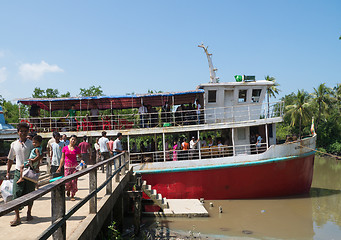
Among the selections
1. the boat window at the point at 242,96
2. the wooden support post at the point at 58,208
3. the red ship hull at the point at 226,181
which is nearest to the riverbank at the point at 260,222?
the red ship hull at the point at 226,181

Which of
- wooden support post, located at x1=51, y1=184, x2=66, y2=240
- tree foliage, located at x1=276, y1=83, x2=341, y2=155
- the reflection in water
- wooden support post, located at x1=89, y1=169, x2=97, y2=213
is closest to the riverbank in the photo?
the reflection in water

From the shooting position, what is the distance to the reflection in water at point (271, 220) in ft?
28.5

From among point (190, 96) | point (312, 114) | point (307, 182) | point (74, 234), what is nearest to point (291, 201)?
point (307, 182)

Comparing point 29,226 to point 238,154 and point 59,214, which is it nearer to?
point 59,214

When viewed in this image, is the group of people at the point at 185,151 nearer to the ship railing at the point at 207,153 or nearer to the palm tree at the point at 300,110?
the ship railing at the point at 207,153

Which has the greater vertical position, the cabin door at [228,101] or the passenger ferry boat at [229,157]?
the cabin door at [228,101]

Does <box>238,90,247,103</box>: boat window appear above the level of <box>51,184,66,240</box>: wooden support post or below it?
above

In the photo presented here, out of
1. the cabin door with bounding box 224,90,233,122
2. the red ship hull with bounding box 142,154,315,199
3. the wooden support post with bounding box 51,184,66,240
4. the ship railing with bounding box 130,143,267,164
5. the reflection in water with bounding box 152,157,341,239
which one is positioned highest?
the cabin door with bounding box 224,90,233,122

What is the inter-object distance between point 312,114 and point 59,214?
3715 centimetres

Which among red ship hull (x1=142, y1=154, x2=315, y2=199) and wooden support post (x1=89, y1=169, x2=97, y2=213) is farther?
red ship hull (x1=142, y1=154, x2=315, y2=199)

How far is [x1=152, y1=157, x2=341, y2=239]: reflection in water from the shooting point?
8672 mm

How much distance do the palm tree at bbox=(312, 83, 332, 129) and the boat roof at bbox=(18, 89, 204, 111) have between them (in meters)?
25.9

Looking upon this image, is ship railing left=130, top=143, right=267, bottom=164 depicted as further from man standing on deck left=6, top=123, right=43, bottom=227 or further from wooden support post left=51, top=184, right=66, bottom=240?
wooden support post left=51, top=184, right=66, bottom=240

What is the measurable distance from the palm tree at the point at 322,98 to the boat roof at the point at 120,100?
2589cm
